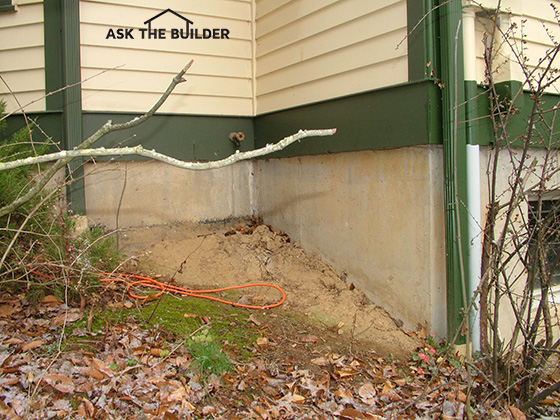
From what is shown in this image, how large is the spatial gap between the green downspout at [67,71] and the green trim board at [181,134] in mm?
160

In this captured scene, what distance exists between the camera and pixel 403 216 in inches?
167

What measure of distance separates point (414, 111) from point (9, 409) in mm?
3605

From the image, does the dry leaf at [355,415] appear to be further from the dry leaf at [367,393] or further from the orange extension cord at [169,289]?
the orange extension cord at [169,289]

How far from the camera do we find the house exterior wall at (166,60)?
5277 millimetres

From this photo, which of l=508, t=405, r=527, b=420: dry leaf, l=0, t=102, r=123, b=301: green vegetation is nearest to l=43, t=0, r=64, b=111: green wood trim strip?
l=0, t=102, r=123, b=301: green vegetation

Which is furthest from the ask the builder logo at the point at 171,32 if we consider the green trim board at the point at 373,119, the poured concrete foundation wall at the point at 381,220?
the poured concrete foundation wall at the point at 381,220

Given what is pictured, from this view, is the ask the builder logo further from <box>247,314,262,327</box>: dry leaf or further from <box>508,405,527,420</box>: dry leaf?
<box>508,405,527,420</box>: dry leaf

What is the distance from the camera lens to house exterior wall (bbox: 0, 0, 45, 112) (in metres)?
5.20

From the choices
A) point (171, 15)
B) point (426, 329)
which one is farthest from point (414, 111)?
point (171, 15)

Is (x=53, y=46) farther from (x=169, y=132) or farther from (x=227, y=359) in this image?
(x=227, y=359)

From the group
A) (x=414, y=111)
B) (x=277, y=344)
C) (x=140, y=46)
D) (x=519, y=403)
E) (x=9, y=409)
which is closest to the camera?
(x=9, y=409)

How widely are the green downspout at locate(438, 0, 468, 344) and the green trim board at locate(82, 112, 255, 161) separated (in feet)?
9.63

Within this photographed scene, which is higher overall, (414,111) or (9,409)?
(414,111)

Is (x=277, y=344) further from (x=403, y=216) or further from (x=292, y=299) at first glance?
(x=403, y=216)
